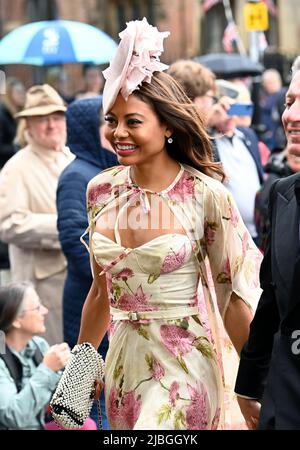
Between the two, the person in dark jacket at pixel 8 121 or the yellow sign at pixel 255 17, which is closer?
the person in dark jacket at pixel 8 121

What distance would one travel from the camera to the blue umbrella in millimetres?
14633

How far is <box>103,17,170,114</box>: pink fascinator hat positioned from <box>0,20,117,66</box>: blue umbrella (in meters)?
8.32

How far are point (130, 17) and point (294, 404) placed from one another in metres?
51.8

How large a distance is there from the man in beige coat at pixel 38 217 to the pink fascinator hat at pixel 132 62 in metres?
3.38

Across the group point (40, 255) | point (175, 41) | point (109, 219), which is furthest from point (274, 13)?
point (109, 219)

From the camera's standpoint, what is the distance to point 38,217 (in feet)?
31.0

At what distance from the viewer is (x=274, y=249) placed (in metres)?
5.25

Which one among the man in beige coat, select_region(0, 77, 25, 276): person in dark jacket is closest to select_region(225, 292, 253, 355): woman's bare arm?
the man in beige coat

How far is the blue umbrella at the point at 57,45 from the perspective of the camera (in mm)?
14633

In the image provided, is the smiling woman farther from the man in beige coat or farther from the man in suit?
the man in beige coat

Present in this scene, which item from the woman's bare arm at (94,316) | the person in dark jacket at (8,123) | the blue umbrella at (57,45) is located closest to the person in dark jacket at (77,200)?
the woman's bare arm at (94,316)

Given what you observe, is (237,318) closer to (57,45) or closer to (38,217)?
(38,217)

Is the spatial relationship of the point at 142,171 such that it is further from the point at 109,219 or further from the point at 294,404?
the point at 294,404

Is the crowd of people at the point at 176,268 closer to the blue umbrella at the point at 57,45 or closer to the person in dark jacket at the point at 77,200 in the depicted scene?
the person in dark jacket at the point at 77,200
